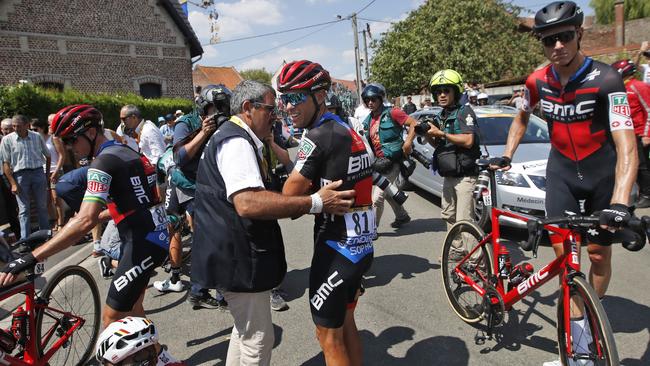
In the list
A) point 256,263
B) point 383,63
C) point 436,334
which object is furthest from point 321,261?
point 383,63

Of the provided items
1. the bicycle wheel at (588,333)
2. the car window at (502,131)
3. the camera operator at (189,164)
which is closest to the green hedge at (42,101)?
the camera operator at (189,164)

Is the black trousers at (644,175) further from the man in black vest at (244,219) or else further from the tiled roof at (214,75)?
the tiled roof at (214,75)

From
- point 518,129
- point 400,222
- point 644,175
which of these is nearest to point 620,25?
point 644,175

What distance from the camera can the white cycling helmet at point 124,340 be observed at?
7.54 feet

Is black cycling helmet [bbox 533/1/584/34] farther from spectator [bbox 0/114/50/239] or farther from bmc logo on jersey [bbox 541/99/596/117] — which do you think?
spectator [bbox 0/114/50/239]

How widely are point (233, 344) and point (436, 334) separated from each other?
185 cm

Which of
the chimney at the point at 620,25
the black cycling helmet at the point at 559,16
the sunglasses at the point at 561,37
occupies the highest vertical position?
the chimney at the point at 620,25

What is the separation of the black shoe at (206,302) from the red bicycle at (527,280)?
214cm

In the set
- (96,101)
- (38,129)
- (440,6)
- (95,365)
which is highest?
(440,6)

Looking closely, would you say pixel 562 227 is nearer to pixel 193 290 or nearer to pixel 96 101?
pixel 193 290

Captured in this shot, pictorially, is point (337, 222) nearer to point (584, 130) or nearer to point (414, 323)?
point (584, 130)

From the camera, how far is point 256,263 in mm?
2287

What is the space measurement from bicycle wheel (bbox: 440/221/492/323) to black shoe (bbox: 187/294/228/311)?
2138 mm

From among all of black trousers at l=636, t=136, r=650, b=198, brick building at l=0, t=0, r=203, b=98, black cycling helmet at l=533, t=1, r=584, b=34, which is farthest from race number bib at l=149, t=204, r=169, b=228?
brick building at l=0, t=0, r=203, b=98
